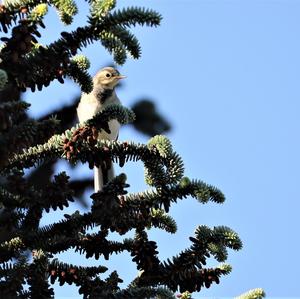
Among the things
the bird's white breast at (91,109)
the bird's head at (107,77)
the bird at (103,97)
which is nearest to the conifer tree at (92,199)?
the bird at (103,97)

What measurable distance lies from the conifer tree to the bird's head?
13.3 ft

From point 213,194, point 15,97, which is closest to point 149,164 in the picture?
point 213,194

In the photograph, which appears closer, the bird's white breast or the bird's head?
the bird's white breast

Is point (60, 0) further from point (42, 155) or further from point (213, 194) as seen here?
point (213, 194)

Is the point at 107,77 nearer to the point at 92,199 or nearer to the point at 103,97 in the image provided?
the point at 103,97

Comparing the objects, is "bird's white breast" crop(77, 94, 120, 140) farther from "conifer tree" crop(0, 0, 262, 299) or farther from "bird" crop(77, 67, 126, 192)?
"conifer tree" crop(0, 0, 262, 299)

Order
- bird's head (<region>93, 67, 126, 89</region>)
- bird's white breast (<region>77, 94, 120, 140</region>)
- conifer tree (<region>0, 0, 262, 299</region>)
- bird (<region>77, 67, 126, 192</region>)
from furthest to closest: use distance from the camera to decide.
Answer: bird's head (<region>93, 67, 126, 89</region>) → bird (<region>77, 67, 126, 192</region>) → bird's white breast (<region>77, 94, 120, 140</region>) → conifer tree (<region>0, 0, 262, 299</region>)

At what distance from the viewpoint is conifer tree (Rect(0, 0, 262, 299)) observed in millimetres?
3215

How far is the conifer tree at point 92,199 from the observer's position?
3.21 metres

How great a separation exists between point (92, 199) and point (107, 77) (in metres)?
4.92

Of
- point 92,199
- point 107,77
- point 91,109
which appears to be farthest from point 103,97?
point 92,199

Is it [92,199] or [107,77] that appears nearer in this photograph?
[92,199]

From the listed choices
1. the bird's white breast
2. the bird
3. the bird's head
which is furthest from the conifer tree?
the bird's head

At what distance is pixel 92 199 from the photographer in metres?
3.35
